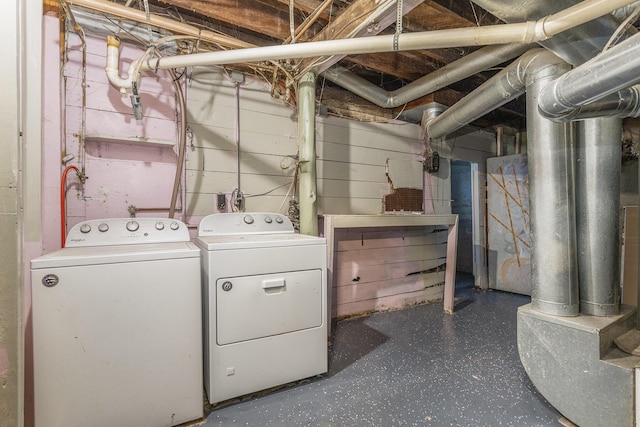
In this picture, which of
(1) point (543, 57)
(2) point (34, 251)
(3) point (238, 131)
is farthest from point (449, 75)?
(2) point (34, 251)

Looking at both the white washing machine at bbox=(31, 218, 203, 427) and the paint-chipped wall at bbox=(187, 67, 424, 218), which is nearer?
the white washing machine at bbox=(31, 218, 203, 427)

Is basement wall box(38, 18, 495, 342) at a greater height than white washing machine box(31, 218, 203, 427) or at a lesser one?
greater

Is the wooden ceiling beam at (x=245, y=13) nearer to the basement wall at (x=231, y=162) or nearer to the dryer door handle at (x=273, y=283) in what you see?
the basement wall at (x=231, y=162)

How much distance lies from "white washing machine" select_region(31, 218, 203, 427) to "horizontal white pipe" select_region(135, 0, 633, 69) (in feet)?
3.52

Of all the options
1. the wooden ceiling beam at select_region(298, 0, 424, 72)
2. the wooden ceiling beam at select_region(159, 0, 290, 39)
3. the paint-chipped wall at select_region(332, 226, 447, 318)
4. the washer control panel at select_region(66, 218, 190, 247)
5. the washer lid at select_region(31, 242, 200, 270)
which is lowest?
the paint-chipped wall at select_region(332, 226, 447, 318)

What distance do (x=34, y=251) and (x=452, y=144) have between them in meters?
3.78

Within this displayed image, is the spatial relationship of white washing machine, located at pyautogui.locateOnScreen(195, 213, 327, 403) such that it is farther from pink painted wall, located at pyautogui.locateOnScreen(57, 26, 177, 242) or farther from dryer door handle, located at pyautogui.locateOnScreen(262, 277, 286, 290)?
pink painted wall, located at pyautogui.locateOnScreen(57, 26, 177, 242)

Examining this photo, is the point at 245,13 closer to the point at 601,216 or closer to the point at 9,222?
the point at 9,222

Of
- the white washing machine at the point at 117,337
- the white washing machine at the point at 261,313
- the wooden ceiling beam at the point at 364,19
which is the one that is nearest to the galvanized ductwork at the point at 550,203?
the wooden ceiling beam at the point at 364,19

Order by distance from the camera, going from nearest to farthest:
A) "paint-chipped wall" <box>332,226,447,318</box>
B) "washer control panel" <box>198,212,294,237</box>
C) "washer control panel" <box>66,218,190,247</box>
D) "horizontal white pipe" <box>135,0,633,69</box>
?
"horizontal white pipe" <box>135,0,633,69</box> → "washer control panel" <box>66,218,190,247</box> → "washer control panel" <box>198,212,294,237</box> → "paint-chipped wall" <box>332,226,447,318</box>

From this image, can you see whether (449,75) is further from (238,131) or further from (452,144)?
(238,131)

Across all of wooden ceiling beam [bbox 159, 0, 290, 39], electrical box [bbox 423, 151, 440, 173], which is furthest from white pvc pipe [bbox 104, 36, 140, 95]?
electrical box [bbox 423, 151, 440, 173]

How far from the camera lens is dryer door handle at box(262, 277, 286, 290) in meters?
1.59

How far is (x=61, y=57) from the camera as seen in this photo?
5.82 ft
